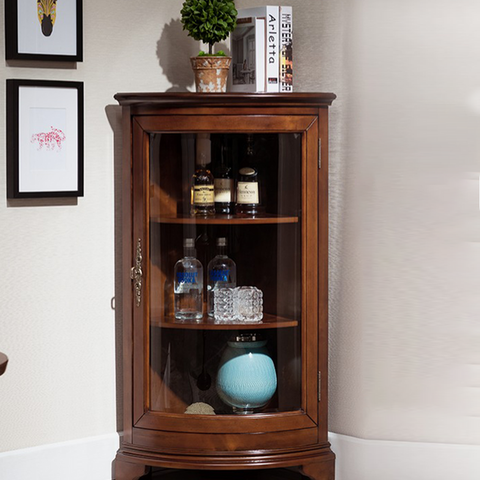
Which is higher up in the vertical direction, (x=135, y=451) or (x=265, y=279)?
(x=265, y=279)

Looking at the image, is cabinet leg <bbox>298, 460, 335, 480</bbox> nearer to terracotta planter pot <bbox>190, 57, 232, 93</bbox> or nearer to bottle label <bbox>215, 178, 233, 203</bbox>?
bottle label <bbox>215, 178, 233, 203</bbox>

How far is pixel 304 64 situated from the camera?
2.57 m

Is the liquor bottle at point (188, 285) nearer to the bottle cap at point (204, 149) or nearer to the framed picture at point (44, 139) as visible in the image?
the bottle cap at point (204, 149)

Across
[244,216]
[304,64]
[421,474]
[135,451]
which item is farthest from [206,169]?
[421,474]

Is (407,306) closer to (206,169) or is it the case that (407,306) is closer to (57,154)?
(206,169)

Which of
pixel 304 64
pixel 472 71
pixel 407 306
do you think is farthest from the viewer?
pixel 304 64

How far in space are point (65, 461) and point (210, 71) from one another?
1.45 meters

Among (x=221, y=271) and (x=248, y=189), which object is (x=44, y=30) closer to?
(x=248, y=189)

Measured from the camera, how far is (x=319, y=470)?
2.39 m

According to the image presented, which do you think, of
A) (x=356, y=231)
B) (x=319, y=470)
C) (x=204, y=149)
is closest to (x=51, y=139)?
(x=204, y=149)

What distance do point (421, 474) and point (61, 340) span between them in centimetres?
132

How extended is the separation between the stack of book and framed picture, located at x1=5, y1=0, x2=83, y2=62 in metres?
0.56

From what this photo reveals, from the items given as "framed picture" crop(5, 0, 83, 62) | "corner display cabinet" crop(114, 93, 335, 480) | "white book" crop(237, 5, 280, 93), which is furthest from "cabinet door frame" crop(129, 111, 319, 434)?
"framed picture" crop(5, 0, 83, 62)

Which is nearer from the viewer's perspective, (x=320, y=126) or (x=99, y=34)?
(x=320, y=126)
